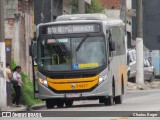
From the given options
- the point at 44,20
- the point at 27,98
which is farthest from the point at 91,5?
the point at 27,98

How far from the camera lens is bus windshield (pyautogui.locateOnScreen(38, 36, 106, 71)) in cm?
2905

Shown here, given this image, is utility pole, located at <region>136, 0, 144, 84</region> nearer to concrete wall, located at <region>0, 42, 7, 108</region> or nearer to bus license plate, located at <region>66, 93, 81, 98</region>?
concrete wall, located at <region>0, 42, 7, 108</region>

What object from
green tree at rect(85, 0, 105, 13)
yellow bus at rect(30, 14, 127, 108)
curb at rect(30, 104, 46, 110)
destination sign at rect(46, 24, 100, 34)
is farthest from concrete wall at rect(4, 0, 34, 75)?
green tree at rect(85, 0, 105, 13)

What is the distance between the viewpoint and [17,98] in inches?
1217

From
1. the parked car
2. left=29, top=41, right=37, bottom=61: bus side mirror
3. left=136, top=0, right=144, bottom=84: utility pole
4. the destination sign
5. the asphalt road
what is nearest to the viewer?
the asphalt road

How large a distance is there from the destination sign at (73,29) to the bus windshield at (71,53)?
294mm

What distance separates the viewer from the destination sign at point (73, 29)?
29.3 metres

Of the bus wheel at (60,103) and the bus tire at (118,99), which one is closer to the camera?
the bus wheel at (60,103)

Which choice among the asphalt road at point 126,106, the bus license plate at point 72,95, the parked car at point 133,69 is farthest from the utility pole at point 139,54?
the bus license plate at point 72,95

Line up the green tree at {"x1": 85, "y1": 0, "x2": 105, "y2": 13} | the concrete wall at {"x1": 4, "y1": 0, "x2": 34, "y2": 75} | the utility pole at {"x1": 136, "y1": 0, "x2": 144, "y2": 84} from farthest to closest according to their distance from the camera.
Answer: the green tree at {"x1": 85, "y1": 0, "x2": 105, "y2": 13}
the utility pole at {"x1": 136, "y1": 0, "x2": 144, "y2": 84}
the concrete wall at {"x1": 4, "y1": 0, "x2": 34, "y2": 75}

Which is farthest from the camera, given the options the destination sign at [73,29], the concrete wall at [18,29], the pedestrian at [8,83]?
the concrete wall at [18,29]

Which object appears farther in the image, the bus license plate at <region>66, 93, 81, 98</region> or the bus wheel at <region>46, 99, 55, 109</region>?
the bus wheel at <region>46, 99, 55, 109</region>

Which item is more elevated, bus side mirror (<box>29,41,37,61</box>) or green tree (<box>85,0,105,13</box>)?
green tree (<box>85,0,105,13</box>)

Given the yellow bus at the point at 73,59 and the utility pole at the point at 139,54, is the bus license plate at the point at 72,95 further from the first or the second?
the utility pole at the point at 139,54
